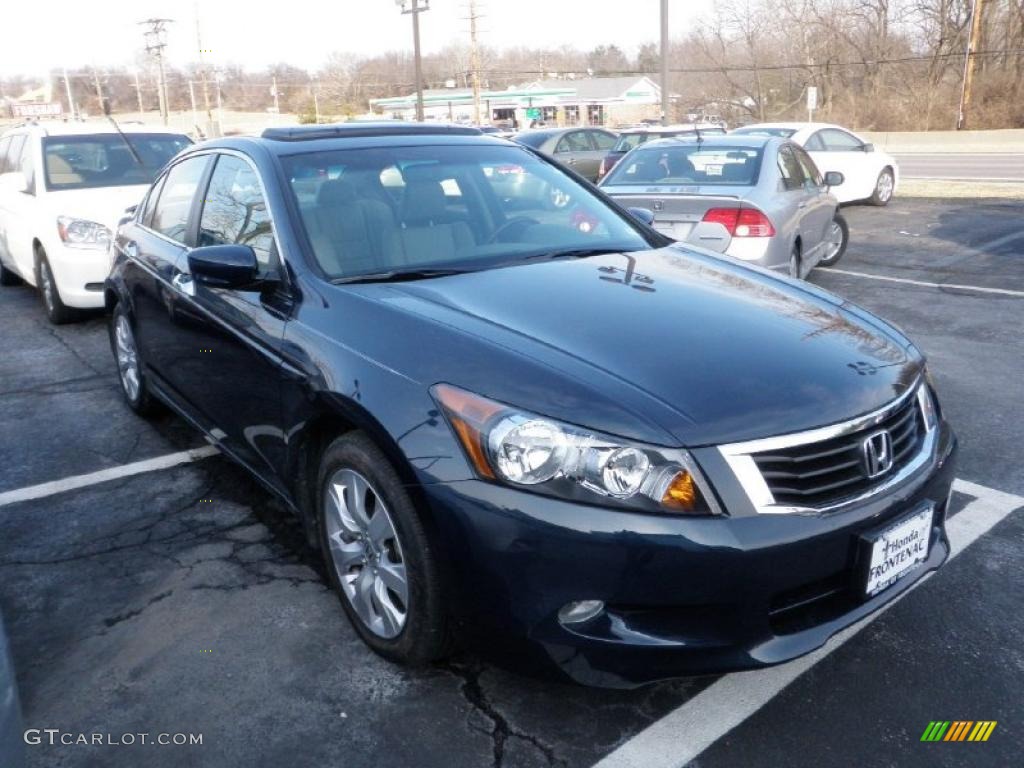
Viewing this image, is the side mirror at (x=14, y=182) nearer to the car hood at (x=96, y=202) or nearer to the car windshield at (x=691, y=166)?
the car hood at (x=96, y=202)

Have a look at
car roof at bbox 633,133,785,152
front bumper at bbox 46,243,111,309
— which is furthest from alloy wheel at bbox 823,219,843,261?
front bumper at bbox 46,243,111,309

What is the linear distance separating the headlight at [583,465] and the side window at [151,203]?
3.39 meters

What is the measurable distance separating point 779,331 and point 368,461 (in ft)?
4.44

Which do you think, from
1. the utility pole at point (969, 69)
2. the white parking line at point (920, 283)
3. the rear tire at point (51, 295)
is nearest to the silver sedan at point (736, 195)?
the white parking line at point (920, 283)

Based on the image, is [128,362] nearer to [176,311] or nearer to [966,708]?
[176,311]

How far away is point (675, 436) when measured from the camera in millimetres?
2361

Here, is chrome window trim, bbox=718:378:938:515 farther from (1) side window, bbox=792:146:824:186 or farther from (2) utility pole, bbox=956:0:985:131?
(2) utility pole, bbox=956:0:985:131

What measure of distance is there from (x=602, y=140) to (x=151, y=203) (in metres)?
14.9

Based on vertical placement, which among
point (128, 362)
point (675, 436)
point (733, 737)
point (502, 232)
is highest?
point (502, 232)

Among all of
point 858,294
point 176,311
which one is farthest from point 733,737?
point 858,294

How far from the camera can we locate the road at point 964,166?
22.9 m

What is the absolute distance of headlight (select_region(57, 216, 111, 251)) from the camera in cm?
761

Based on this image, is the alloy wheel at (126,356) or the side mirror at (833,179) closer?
the alloy wheel at (126,356)

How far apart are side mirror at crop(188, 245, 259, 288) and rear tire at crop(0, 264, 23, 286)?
789 centimetres
